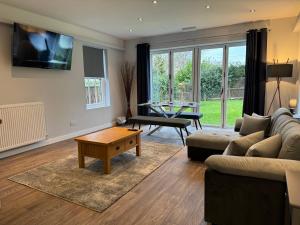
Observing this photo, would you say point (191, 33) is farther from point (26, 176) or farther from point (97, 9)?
point (26, 176)

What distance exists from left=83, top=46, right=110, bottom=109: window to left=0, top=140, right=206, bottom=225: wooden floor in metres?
2.98

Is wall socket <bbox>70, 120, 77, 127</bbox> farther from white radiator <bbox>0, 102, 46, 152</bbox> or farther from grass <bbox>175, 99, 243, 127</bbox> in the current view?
grass <bbox>175, 99, 243, 127</bbox>

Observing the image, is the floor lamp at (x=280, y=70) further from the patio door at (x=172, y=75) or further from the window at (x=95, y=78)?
the window at (x=95, y=78)

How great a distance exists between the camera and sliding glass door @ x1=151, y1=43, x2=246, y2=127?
5.42 m

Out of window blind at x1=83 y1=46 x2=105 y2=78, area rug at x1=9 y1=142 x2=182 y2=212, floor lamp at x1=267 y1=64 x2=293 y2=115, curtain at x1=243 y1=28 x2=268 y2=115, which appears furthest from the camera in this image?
window blind at x1=83 y1=46 x2=105 y2=78

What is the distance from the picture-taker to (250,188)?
165cm

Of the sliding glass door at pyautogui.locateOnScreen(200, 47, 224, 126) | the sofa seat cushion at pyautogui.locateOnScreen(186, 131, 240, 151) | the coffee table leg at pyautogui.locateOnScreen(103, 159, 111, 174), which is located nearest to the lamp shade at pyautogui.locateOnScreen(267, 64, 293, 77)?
the sliding glass door at pyautogui.locateOnScreen(200, 47, 224, 126)

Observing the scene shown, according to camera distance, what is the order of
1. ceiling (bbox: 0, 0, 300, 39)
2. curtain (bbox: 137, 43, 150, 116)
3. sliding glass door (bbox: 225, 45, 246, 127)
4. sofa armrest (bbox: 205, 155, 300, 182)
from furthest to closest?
curtain (bbox: 137, 43, 150, 116)
sliding glass door (bbox: 225, 45, 246, 127)
ceiling (bbox: 0, 0, 300, 39)
sofa armrest (bbox: 205, 155, 300, 182)

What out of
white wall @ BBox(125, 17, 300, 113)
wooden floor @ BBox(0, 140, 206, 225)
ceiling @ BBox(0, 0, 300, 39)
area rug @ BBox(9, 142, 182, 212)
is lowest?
wooden floor @ BBox(0, 140, 206, 225)

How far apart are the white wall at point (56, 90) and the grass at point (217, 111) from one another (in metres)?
2.67

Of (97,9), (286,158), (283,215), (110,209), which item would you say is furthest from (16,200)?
(97,9)

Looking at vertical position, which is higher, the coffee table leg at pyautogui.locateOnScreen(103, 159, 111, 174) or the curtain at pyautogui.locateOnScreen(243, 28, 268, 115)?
the curtain at pyautogui.locateOnScreen(243, 28, 268, 115)

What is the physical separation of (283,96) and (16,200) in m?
5.27

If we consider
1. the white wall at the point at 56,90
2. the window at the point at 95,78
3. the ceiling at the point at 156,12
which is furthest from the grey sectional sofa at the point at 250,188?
the window at the point at 95,78
